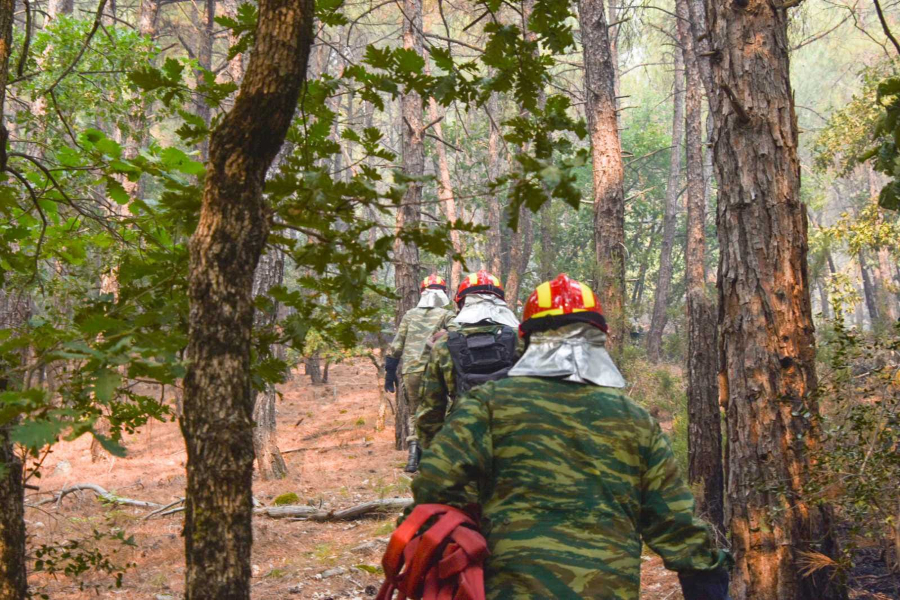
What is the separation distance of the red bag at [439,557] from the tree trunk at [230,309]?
0.51 metres

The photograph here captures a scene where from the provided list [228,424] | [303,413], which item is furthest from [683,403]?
[228,424]

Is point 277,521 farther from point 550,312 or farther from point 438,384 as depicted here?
point 550,312

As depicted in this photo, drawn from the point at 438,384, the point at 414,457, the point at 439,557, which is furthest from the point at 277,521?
the point at 439,557

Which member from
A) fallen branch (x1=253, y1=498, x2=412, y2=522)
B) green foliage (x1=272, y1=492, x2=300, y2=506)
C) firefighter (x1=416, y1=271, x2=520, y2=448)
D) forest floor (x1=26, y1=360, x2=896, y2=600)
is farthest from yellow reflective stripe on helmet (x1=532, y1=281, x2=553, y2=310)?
green foliage (x1=272, y1=492, x2=300, y2=506)

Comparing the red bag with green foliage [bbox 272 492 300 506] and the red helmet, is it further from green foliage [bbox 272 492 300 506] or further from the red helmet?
green foliage [bbox 272 492 300 506]

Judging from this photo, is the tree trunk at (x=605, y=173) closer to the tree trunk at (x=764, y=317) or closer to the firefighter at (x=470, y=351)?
the firefighter at (x=470, y=351)

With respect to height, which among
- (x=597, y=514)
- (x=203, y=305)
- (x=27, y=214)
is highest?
(x=27, y=214)

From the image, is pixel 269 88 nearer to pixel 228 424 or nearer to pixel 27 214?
pixel 228 424

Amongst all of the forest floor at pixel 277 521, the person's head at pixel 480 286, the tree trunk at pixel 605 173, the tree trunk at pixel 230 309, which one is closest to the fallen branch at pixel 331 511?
the forest floor at pixel 277 521

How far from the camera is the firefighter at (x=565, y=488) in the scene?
262 cm

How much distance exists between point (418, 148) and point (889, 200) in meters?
10.2

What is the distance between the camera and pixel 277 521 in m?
8.81

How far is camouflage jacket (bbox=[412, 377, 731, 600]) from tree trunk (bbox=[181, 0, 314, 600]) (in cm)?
65

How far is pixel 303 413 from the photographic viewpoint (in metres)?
19.0
